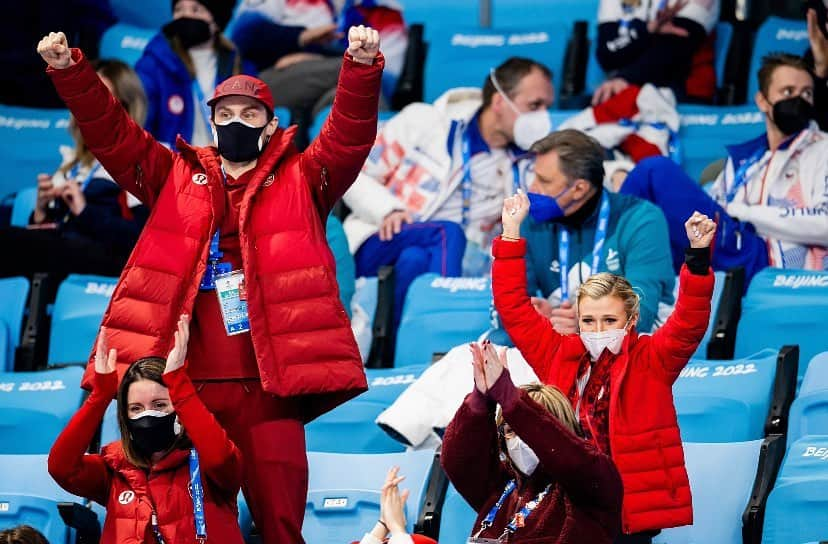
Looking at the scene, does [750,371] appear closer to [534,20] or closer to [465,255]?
[465,255]

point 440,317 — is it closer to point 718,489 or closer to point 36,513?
point 718,489

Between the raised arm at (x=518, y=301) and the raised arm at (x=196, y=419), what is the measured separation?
3.31ft

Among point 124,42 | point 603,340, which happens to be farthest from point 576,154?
point 124,42

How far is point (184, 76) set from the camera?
776 centimetres

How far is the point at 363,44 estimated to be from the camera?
4.54 metres

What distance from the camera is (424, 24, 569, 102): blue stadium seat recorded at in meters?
8.23

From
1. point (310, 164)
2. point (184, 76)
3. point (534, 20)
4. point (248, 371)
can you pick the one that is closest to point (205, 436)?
point (248, 371)

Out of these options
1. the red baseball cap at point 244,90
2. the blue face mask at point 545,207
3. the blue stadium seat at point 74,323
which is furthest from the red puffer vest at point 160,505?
the blue stadium seat at point 74,323

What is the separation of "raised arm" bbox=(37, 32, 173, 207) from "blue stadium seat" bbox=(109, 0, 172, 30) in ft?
14.8

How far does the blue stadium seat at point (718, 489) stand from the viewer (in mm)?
5008

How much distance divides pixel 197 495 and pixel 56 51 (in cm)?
123

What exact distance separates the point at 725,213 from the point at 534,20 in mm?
2576

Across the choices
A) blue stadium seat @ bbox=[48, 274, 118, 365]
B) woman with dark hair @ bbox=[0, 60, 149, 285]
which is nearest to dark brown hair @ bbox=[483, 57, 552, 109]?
woman with dark hair @ bbox=[0, 60, 149, 285]

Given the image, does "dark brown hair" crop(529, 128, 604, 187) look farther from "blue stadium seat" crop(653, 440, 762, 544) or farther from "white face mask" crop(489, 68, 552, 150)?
"white face mask" crop(489, 68, 552, 150)
